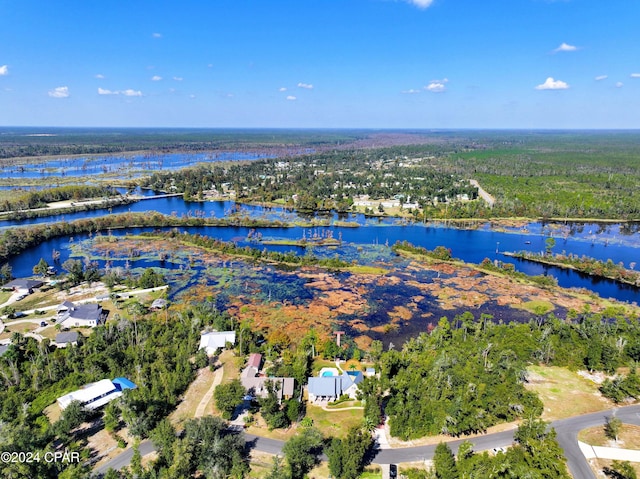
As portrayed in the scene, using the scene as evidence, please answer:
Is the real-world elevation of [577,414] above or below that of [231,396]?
below

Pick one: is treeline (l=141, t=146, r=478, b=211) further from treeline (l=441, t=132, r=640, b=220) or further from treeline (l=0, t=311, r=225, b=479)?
treeline (l=0, t=311, r=225, b=479)

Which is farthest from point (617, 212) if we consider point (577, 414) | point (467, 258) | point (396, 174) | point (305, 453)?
point (305, 453)

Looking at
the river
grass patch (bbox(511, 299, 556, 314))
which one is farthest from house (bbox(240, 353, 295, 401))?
the river

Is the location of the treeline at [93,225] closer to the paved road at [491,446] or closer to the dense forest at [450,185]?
the dense forest at [450,185]

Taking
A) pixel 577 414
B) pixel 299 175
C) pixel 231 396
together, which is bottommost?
pixel 577 414

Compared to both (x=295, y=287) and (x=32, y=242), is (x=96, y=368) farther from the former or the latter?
(x=32, y=242)

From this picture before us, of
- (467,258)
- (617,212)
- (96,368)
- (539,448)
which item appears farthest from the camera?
(617,212)

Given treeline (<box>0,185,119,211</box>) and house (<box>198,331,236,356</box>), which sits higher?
treeline (<box>0,185,119,211</box>)
